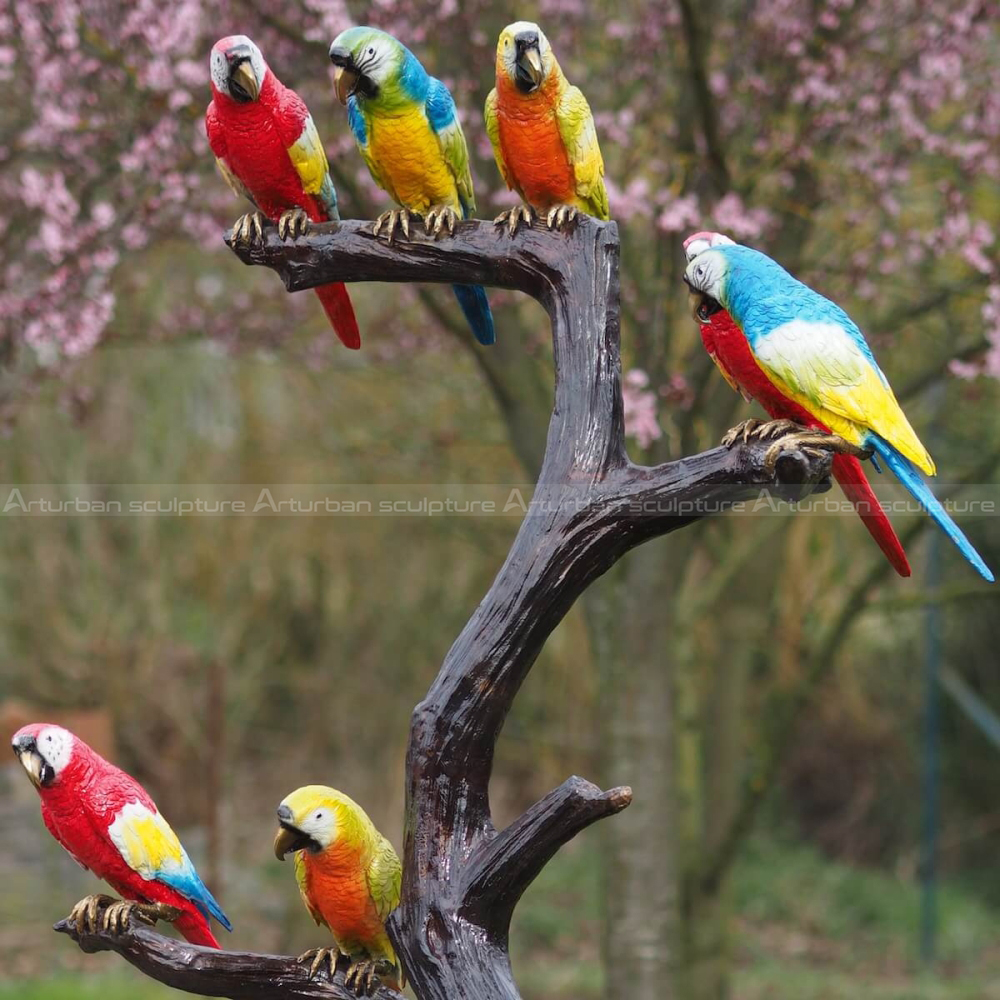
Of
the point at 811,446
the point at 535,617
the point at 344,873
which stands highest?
the point at 811,446

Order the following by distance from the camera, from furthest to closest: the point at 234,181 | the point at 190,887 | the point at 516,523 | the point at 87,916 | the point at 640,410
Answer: the point at 516,523
the point at 640,410
the point at 234,181
the point at 190,887
the point at 87,916

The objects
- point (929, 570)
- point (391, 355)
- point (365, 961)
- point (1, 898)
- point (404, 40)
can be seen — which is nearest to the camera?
point (365, 961)

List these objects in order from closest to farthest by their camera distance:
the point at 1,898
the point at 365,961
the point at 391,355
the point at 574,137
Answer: the point at 365,961
the point at 574,137
the point at 391,355
the point at 1,898

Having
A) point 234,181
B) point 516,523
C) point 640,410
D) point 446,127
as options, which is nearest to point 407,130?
point 446,127

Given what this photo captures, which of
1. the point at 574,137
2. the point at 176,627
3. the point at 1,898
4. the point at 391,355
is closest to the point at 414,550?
the point at 176,627

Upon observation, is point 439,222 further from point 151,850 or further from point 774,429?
point 151,850

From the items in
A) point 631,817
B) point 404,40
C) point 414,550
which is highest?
point 404,40

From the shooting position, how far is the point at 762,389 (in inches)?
63.1

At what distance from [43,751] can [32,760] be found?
2 cm

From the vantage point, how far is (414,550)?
6.57 m

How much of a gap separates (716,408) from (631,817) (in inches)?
45.7

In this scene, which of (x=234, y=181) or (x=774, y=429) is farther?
(x=234, y=181)

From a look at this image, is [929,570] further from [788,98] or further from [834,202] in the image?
[788,98]

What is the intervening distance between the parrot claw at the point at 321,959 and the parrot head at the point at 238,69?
1.14m
